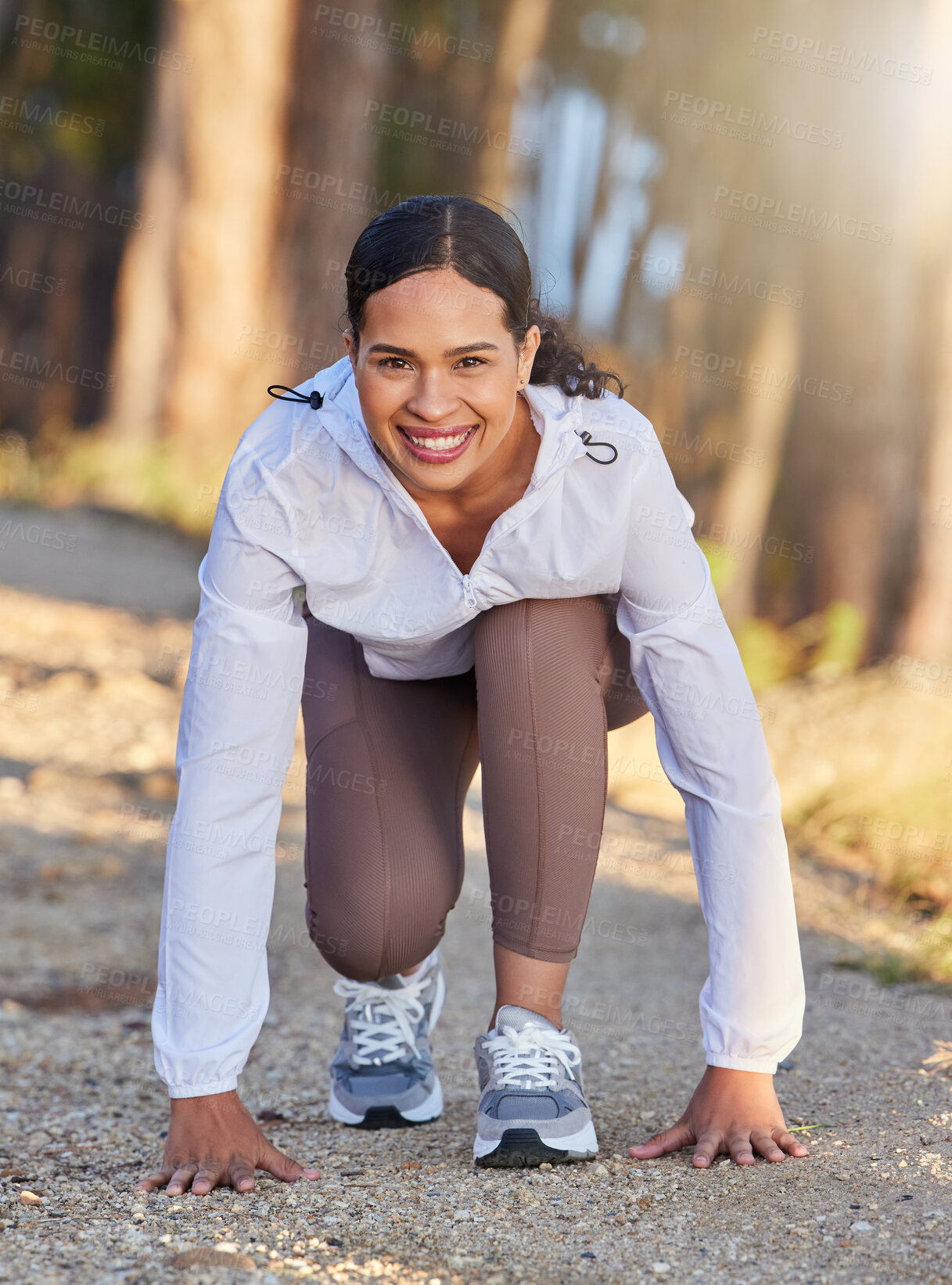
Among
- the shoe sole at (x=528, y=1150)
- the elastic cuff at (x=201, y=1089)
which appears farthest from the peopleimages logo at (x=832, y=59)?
the elastic cuff at (x=201, y=1089)

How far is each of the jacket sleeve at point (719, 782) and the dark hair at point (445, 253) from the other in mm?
289

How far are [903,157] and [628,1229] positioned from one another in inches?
→ 227

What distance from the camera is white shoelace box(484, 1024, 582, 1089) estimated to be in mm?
2025

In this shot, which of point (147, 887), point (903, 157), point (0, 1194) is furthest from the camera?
point (903, 157)

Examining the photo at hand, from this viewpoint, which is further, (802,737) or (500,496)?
(802,737)

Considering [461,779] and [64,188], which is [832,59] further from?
[64,188]

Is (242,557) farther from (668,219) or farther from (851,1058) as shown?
(668,219)

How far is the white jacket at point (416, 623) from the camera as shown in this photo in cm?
199

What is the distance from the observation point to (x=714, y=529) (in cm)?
1131

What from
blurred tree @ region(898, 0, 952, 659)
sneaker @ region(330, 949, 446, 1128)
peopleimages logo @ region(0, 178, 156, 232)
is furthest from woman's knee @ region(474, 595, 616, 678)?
peopleimages logo @ region(0, 178, 156, 232)

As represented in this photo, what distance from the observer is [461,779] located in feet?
8.07

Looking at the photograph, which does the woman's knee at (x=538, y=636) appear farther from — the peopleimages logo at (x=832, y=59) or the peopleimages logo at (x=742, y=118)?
the peopleimages logo at (x=742, y=118)

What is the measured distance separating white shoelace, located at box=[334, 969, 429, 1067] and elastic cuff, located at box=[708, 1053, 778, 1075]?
0.64 m

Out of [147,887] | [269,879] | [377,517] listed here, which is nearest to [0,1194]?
[269,879]
